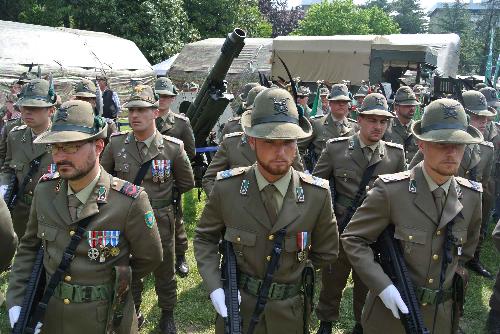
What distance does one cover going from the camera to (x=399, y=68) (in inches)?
749

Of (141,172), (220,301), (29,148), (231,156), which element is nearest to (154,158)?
(141,172)

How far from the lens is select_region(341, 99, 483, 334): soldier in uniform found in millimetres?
3275

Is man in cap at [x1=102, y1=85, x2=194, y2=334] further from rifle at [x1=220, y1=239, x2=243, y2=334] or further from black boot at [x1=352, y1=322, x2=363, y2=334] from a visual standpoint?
rifle at [x1=220, y1=239, x2=243, y2=334]

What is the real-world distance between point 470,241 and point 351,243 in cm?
85

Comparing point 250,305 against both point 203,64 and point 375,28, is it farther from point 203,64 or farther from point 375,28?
point 375,28

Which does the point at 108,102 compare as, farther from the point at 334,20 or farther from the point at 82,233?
the point at 334,20

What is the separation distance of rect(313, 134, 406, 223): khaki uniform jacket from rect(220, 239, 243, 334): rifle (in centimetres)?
224

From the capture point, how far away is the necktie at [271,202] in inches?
128

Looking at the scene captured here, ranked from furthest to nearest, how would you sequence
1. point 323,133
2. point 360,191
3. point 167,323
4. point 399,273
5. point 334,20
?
point 334,20 → point 323,133 → point 167,323 → point 360,191 → point 399,273

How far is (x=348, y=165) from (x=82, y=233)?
302 centimetres

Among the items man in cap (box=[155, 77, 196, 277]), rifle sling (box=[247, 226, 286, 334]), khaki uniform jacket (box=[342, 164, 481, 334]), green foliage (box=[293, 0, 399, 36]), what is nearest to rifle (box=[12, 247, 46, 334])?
rifle sling (box=[247, 226, 286, 334])

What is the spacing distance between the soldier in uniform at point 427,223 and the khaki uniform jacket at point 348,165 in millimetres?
1771

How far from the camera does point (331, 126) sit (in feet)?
22.8

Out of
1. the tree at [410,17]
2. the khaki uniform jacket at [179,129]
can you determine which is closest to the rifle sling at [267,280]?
the khaki uniform jacket at [179,129]
